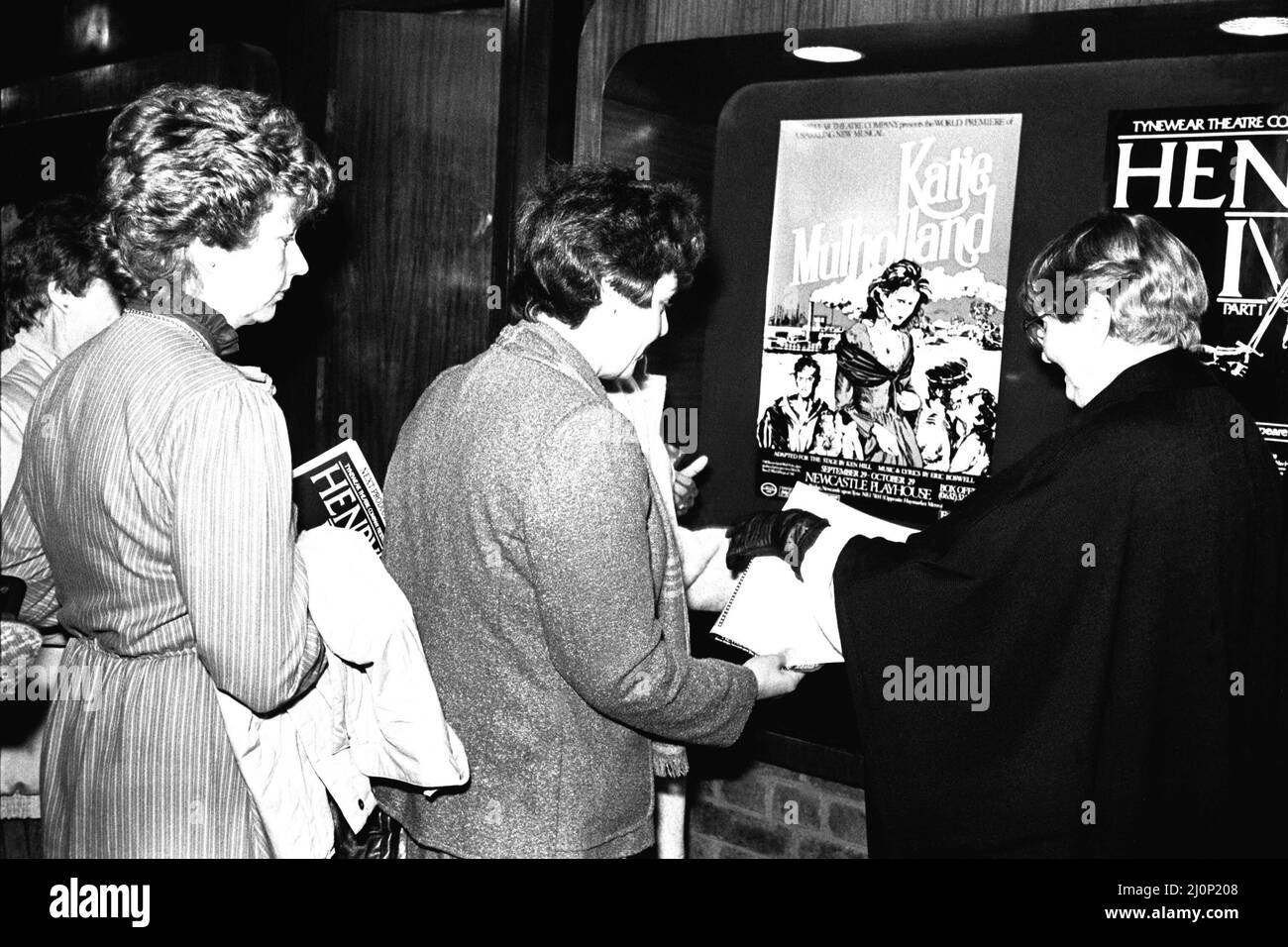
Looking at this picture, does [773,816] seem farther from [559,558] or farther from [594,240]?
[594,240]

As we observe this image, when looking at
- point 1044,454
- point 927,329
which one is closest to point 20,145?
point 927,329

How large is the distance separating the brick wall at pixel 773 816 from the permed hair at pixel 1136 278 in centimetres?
140

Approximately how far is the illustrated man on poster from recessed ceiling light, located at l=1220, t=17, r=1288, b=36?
1106 mm

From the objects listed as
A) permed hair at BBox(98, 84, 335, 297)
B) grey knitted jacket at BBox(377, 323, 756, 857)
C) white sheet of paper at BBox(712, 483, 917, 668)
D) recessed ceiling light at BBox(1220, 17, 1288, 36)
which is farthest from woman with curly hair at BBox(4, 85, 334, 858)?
recessed ceiling light at BBox(1220, 17, 1288, 36)

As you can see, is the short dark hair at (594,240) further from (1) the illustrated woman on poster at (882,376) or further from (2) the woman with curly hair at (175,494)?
(1) the illustrated woman on poster at (882,376)

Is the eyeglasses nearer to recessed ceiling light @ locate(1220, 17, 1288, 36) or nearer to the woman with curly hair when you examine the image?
recessed ceiling light @ locate(1220, 17, 1288, 36)

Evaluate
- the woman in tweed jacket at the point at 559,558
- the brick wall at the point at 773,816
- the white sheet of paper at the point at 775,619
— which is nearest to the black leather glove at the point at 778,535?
the white sheet of paper at the point at 775,619

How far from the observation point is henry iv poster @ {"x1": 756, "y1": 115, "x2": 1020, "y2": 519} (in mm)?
2604

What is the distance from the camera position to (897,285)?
2.71 meters

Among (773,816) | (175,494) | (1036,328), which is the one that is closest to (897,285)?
(1036,328)

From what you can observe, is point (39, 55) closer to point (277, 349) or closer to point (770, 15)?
point (277, 349)

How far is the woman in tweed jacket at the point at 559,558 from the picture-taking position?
1.64 metres

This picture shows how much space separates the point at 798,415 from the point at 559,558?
1.39 metres

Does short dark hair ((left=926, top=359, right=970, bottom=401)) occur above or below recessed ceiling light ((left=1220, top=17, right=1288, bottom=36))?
below
